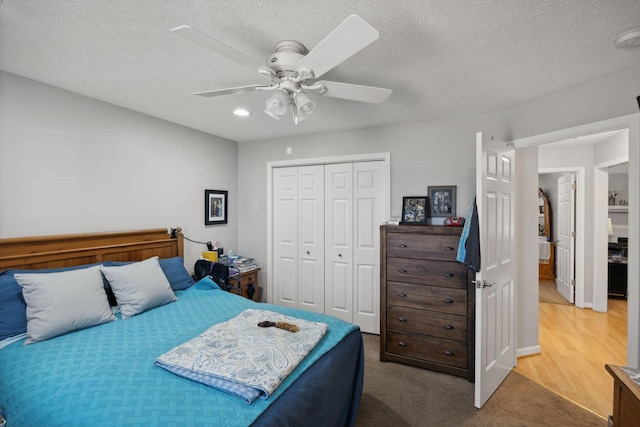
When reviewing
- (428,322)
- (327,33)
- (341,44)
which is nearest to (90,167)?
(327,33)

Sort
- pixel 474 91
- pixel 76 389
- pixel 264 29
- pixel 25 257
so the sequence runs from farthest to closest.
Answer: pixel 474 91 → pixel 25 257 → pixel 264 29 → pixel 76 389

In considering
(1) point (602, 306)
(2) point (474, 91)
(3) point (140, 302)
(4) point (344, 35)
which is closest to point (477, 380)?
(2) point (474, 91)

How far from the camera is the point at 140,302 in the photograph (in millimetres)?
2311

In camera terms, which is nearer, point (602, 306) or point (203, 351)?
point (203, 351)

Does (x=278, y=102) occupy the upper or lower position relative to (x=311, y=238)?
upper

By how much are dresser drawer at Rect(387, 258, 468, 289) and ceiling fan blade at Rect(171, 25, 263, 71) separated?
215 cm

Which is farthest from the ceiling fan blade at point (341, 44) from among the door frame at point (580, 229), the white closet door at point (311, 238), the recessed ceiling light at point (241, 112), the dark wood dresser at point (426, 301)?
the door frame at point (580, 229)

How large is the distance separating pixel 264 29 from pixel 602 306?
5.54 m

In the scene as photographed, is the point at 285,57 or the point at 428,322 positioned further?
the point at 428,322

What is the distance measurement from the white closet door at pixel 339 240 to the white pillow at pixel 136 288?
6.43ft

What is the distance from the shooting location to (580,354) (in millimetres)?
3059

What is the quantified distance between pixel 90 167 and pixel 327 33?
2346mm

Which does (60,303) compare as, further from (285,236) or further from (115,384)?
(285,236)

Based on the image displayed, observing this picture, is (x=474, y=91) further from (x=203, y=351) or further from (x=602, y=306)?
(x=602, y=306)
